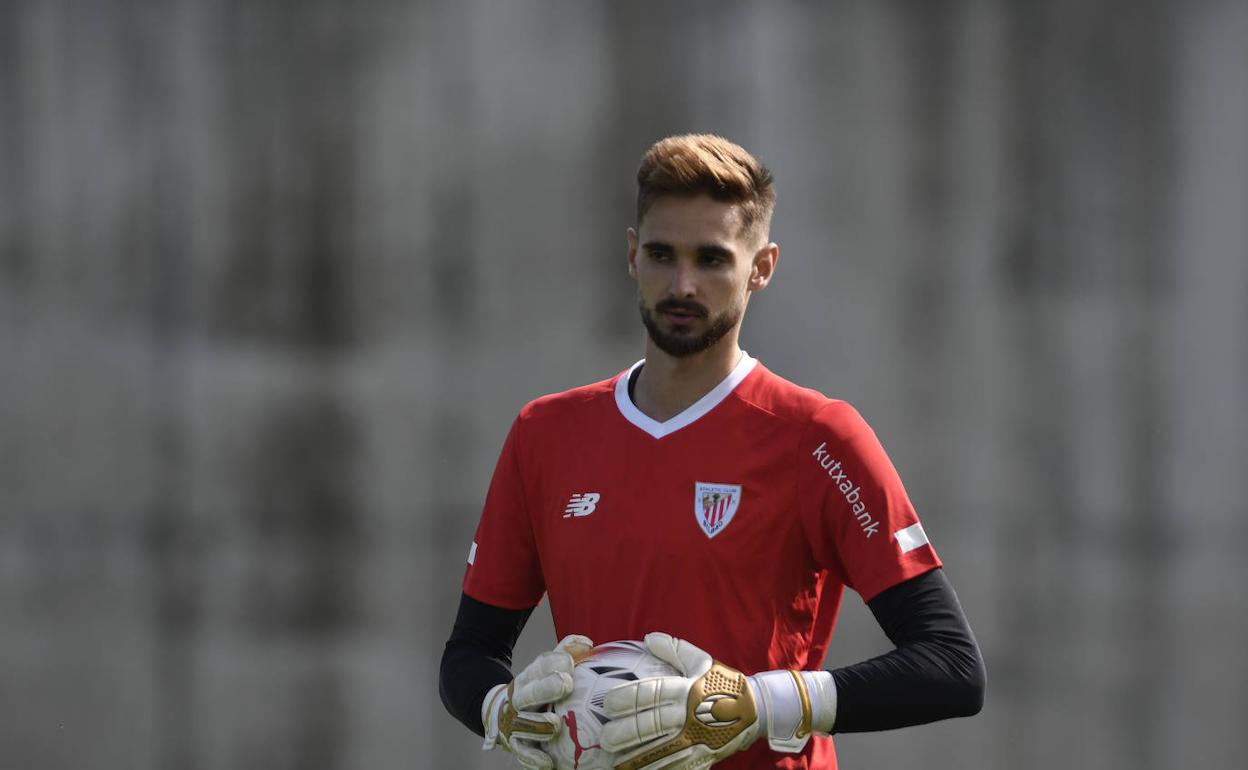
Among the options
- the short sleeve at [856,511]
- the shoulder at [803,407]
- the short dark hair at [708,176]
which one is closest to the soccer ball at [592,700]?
the short sleeve at [856,511]

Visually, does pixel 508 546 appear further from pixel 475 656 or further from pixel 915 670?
pixel 915 670

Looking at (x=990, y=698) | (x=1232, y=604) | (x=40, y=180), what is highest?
(x=40, y=180)

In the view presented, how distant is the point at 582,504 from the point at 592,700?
1.19 ft

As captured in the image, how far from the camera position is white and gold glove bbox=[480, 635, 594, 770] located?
211 centimetres

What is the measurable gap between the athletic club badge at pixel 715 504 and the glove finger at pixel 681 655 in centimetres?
21

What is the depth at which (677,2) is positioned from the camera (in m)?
3.94

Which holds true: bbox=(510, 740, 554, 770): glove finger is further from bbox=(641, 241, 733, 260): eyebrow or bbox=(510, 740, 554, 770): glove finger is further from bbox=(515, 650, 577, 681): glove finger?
bbox=(641, 241, 733, 260): eyebrow

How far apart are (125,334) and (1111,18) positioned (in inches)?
110

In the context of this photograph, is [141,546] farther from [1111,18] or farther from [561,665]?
[1111,18]

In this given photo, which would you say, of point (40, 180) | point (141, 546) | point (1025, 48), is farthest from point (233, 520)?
point (1025, 48)

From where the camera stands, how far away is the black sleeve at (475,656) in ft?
7.83

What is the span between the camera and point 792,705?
6.93ft

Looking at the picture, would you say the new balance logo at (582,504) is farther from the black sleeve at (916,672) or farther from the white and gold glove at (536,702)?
the black sleeve at (916,672)

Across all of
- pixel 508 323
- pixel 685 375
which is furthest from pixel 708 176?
pixel 508 323
